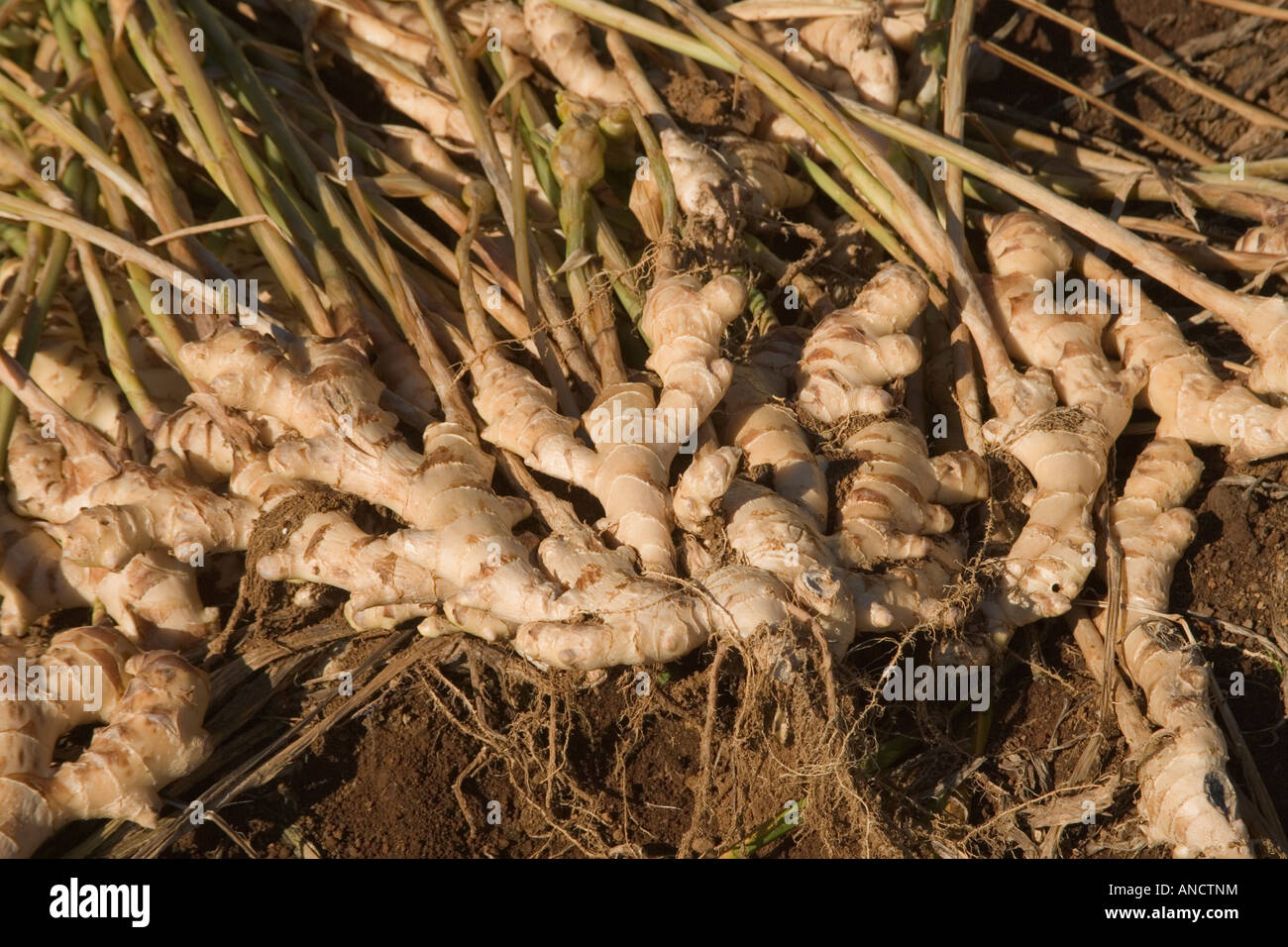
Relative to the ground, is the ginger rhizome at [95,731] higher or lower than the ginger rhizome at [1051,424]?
lower

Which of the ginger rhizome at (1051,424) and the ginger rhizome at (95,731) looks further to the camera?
the ginger rhizome at (1051,424)

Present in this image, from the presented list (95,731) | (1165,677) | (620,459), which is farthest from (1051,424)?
(95,731)

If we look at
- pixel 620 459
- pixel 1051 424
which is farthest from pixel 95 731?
pixel 1051 424

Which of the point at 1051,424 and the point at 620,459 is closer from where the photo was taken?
the point at 620,459

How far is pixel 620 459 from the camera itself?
5.67 ft

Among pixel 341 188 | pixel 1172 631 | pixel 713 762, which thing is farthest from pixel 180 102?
pixel 1172 631

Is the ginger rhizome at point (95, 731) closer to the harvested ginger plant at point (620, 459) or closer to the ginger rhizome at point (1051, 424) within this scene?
the harvested ginger plant at point (620, 459)

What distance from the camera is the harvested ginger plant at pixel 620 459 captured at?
166 centimetres

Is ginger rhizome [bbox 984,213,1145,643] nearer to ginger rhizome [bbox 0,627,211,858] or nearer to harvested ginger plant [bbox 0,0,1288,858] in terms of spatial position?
harvested ginger plant [bbox 0,0,1288,858]

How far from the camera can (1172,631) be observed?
179 cm

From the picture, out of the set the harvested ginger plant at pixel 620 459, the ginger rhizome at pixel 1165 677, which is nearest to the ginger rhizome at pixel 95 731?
the harvested ginger plant at pixel 620 459

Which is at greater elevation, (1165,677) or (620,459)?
(620,459)

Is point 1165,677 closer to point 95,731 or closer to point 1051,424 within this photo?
point 1051,424
